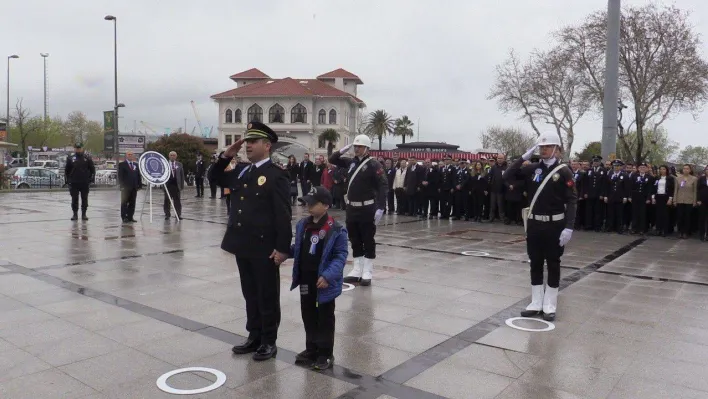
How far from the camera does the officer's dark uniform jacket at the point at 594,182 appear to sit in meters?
15.2

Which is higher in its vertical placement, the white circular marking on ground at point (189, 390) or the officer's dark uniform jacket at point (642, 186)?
the officer's dark uniform jacket at point (642, 186)

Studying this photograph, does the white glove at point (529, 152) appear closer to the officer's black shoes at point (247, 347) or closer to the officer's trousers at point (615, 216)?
the officer's black shoes at point (247, 347)

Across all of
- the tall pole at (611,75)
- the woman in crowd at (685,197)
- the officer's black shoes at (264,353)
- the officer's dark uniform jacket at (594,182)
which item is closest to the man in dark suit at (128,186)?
the officer's black shoes at (264,353)

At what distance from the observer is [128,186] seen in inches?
582

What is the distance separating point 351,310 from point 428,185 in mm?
12050

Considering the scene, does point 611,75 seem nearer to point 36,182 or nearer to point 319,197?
point 319,197

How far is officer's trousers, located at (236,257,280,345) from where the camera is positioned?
492cm

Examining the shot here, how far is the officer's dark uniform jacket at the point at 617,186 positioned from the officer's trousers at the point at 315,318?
12.4 m

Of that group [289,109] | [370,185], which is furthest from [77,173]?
[289,109]

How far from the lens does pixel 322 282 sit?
15.2 feet

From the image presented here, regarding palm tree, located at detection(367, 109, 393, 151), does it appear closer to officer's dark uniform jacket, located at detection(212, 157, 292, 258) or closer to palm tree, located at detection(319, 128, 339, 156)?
palm tree, located at detection(319, 128, 339, 156)

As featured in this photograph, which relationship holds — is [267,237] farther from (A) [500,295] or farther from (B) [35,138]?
(B) [35,138]

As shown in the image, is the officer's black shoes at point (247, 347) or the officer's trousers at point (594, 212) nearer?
the officer's black shoes at point (247, 347)

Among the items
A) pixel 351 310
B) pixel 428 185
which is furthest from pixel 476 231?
pixel 351 310
